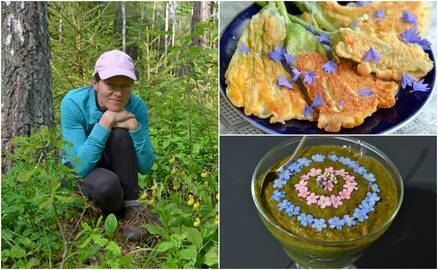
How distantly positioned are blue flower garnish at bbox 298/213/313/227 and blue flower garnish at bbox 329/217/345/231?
53mm

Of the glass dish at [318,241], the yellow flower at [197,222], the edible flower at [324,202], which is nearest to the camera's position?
the glass dish at [318,241]

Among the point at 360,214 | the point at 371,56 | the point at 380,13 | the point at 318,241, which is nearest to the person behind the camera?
the point at 318,241

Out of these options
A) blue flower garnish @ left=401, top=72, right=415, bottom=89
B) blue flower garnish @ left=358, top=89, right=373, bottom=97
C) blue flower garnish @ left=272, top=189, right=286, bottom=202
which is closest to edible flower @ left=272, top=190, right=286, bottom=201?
blue flower garnish @ left=272, top=189, right=286, bottom=202

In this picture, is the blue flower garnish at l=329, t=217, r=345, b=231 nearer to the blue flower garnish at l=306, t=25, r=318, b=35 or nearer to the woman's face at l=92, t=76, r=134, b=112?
the blue flower garnish at l=306, t=25, r=318, b=35

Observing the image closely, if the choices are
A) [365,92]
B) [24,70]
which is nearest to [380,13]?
[365,92]

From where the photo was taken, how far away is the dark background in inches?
66.9

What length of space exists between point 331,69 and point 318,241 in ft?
1.65

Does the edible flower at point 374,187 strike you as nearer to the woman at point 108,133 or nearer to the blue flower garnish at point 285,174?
the blue flower garnish at point 285,174

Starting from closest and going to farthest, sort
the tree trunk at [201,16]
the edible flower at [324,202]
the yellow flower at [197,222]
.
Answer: the edible flower at [324,202] → the yellow flower at [197,222] → the tree trunk at [201,16]

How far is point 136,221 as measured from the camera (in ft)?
5.44

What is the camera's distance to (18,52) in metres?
1.69

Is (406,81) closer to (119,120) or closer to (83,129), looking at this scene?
(119,120)

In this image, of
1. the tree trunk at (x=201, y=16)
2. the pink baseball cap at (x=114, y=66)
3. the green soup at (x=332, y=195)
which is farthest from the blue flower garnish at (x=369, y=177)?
the pink baseball cap at (x=114, y=66)

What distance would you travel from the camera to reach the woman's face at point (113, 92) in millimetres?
1591
